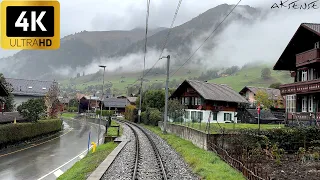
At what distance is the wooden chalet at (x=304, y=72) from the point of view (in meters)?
33.6

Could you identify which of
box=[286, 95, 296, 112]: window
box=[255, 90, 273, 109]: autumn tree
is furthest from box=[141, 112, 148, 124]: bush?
box=[286, 95, 296, 112]: window

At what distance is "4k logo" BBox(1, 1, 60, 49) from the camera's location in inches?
458

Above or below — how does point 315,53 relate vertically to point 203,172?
above

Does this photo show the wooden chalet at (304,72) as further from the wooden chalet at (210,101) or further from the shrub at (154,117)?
the shrub at (154,117)

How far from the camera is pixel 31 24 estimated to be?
11594 mm

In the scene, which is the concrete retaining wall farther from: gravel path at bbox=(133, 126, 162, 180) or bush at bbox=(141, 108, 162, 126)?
bush at bbox=(141, 108, 162, 126)

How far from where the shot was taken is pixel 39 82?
86500mm

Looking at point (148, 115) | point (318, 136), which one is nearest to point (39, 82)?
point (148, 115)

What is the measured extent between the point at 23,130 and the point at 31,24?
30.1 m

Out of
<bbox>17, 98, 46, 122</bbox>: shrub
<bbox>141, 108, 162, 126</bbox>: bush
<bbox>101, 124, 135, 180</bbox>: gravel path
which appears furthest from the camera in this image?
<bbox>141, 108, 162, 126</bbox>: bush

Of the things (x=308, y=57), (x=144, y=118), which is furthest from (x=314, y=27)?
(x=144, y=118)

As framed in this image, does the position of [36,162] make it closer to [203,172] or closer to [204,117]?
[203,172]

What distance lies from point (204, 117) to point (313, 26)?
3090cm

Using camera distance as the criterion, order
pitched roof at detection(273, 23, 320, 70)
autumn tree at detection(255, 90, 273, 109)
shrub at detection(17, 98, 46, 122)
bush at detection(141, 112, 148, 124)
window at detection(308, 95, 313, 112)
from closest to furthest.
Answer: pitched roof at detection(273, 23, 320, 70)
window at detection(308, 95, 313, 112)
shrub at detection(17, 98, 46, 122)
bush at detection(141, 112, 148, 124)
autumn tree at detection(255, 90, 273, 109)
